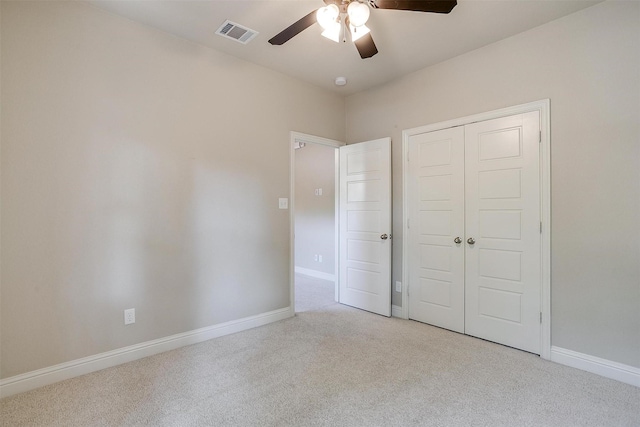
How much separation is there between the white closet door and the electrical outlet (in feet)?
10.0

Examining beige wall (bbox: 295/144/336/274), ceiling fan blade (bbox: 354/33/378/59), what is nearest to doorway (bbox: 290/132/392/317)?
beige wall (bbox: 295/144/336/274)

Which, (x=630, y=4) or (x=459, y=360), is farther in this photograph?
(x=459, y=360)

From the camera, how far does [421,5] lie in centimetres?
174

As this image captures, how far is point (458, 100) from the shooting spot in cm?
305

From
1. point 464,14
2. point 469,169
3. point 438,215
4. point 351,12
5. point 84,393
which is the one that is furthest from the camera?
point 438,215

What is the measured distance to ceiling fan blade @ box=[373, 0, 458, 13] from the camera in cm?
168

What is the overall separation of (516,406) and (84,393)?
9.27 ft

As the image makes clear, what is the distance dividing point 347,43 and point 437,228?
2054mm

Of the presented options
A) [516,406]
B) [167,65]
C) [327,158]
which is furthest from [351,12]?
[327,158]

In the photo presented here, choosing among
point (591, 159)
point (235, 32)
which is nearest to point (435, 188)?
point (591, 159)

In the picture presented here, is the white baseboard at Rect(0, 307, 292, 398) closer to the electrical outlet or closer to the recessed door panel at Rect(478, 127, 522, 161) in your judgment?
the electrical outlet

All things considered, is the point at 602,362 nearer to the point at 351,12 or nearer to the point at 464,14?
the point at 464,14

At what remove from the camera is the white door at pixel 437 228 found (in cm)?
305

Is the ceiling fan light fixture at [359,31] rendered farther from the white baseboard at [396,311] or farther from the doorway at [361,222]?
the white baseboard at [396,311]
